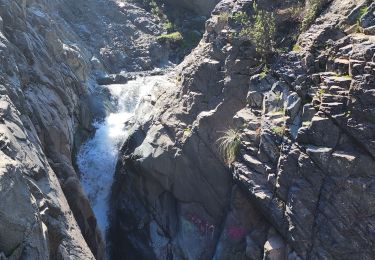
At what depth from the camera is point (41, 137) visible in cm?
1466

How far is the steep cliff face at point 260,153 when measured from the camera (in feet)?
40.4

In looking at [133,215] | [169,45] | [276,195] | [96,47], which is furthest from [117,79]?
[276,195]

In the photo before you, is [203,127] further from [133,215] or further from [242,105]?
[133,215]

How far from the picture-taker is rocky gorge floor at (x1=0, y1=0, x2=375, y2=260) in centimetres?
1165

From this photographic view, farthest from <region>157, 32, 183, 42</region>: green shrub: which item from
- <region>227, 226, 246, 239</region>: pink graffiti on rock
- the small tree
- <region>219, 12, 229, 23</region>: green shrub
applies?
<region>227, 226, 246, 239</region>: pink graffiti on rock

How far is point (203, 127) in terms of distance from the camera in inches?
634

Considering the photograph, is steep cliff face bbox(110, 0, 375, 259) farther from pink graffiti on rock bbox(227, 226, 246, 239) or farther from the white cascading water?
the white cascading water

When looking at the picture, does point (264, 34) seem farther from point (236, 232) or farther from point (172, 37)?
point (172, 37)

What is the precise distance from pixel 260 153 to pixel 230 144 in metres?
1.28

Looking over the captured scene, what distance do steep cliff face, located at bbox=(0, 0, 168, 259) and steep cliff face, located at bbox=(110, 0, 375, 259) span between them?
9.08ft

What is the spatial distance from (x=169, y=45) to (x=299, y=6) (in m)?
24.4

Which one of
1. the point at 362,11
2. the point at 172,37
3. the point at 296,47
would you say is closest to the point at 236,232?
the point at 296,47

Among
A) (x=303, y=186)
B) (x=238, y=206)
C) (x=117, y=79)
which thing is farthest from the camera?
(x=117, y=79)

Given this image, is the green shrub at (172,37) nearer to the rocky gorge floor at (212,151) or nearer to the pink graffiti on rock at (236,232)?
the rocky gorge floor at (212,151)
